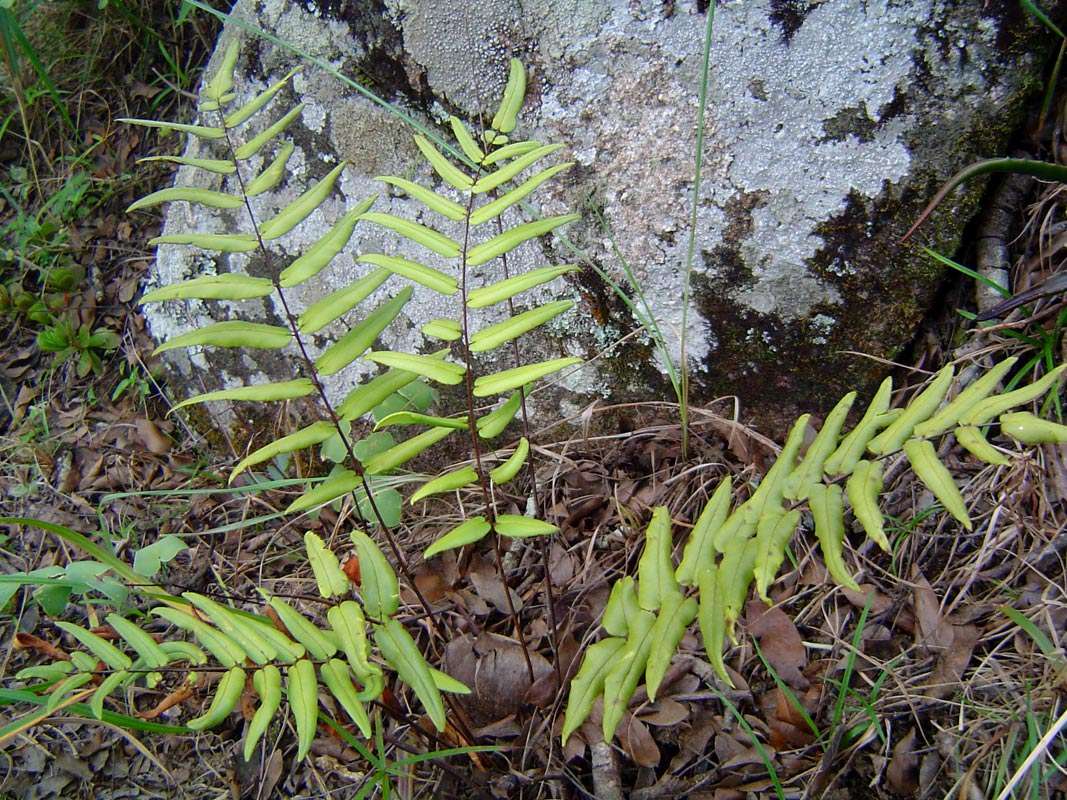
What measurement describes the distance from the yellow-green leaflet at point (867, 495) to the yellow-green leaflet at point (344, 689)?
96cm

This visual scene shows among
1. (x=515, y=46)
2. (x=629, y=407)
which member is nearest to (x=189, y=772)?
(x=629, y=407)

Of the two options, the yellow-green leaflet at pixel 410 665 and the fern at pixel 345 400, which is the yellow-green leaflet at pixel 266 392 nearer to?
the fern at pixel 345 400

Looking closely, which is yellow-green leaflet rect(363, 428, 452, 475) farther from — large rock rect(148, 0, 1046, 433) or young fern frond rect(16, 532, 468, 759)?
large rock rect(148, 0, 1046, 433)

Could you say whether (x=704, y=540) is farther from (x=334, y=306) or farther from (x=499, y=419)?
(x=334, y=306)

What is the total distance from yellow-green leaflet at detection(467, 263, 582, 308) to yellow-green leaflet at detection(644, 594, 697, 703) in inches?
25.6

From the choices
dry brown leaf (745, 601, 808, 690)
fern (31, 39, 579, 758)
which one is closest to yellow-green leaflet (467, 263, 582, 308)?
fern (31, 39, 579, 758)

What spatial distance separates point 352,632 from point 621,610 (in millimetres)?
522

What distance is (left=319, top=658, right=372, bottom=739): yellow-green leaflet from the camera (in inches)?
61.1

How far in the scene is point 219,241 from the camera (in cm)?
174

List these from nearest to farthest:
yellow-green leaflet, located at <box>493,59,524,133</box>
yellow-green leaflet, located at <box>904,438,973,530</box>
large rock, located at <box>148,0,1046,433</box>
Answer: yellow-green leaflet, located at <box>904,438,973,530</box>, yellow-green leaflet, located at <box>493,59,524,133</box>, large rock, located at <box>148,0,1046,433</box>

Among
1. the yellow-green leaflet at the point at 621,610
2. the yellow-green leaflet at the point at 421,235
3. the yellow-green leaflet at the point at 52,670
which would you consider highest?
the yellow-green leaflet at the point at 421,235

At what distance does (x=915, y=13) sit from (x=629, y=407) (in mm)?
1237

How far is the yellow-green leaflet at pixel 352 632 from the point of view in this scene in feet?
5.15

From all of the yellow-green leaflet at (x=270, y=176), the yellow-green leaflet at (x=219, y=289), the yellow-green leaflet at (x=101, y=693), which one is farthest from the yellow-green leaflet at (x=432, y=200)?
the yellow-green leaflet at (x=101, y=693)
